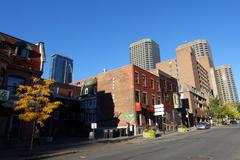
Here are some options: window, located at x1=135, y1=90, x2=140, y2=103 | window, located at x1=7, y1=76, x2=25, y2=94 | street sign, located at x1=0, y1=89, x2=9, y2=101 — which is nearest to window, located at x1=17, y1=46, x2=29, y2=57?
window, located at x1=7, y1=76, x2=25, y2=94

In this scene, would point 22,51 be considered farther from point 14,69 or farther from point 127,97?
point 127,97

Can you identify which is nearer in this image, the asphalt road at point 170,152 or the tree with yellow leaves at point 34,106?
the asphalt road at point 170,152

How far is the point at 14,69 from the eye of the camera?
2269cm

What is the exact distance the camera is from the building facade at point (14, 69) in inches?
821

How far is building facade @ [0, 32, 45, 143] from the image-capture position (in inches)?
821

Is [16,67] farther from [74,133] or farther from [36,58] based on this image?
[74,133]

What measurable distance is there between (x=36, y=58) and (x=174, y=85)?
37036 millimetres

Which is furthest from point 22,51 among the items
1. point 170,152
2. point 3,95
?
point 170,152

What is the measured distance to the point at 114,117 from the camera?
39.7 metres

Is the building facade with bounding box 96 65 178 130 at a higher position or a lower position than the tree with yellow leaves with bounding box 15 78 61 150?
higher

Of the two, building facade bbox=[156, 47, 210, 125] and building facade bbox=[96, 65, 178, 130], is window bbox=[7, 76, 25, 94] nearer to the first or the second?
building facade bbox=[96, 65, 178, 130]

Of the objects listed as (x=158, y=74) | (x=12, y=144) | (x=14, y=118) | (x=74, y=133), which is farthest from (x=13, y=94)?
(x=158, y=74)

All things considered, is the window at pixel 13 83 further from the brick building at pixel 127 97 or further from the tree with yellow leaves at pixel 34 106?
the brick building at pixel 127 97

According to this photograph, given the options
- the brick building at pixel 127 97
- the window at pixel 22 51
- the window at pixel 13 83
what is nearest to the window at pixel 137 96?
the brick building at pixel 127 97
